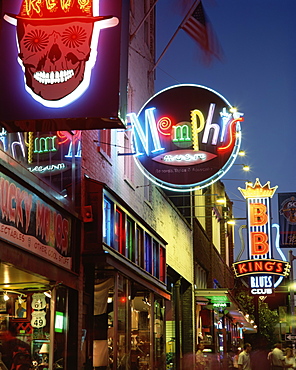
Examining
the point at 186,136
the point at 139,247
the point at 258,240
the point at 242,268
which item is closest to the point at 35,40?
the point at 186,136

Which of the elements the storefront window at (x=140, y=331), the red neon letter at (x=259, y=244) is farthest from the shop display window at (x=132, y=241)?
the red neon letter at (x=259, y=244)

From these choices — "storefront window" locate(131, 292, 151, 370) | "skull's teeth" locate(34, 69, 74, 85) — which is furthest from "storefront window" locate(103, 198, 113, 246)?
"skull's teeth" locate(34, 69, 74, 85)

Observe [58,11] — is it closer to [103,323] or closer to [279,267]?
[103,323]

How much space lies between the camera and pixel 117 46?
948 cm

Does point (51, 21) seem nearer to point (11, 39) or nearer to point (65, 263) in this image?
point (11, 39)

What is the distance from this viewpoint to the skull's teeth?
9.50m

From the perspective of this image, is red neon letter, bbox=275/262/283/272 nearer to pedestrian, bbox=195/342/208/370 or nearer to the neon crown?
the neon crown

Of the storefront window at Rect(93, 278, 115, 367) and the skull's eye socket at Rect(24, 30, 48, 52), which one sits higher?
the skull's eye socket at Rect(24, 30, 48, 52)

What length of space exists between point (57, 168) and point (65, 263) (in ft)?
6.06

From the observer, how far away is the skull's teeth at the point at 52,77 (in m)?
9.50

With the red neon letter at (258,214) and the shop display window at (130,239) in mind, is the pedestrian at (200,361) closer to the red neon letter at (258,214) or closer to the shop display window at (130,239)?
the shop display window at (130,239)

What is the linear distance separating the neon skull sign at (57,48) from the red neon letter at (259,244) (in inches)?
965

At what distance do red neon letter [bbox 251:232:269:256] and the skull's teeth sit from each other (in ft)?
80.5

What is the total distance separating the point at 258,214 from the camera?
33094mm
